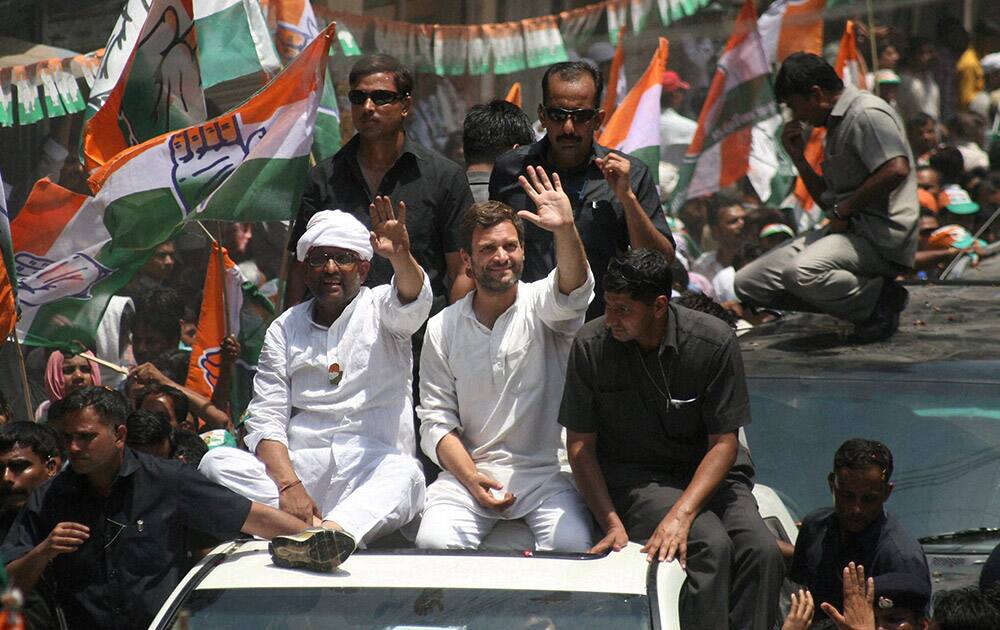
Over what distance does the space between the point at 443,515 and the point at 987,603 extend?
69.6 inches

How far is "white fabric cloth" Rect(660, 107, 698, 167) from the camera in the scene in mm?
13148

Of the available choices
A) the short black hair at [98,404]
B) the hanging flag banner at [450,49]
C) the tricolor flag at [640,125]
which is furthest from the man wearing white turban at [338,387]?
the hanging flag banner at [450,49]

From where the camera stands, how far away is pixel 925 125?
1477 centimetres

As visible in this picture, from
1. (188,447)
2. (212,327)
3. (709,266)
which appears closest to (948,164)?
(709,266)

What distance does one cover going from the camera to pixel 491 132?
23.3 ft

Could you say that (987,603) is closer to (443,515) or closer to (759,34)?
(443,515)

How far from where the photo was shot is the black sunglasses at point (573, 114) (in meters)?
6.37

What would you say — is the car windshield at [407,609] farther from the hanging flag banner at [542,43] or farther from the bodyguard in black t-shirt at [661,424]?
the hanging flag banner at [542,43]

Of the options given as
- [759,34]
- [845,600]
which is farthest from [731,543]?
[759,34]

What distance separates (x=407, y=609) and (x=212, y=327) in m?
3.89

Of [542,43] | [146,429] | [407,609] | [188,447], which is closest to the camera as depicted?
[407,609]

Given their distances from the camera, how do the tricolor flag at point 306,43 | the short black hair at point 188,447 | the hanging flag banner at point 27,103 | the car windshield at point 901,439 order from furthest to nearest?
the hanging flag banner at point 27,103 → the tricolor flag at point 306,43 → the short black hair at point 188,447 → the car windshield at point 901,439

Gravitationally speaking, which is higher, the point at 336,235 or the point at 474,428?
the point at 336,235

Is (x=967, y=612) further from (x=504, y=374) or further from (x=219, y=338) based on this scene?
(x=219, y=338)
